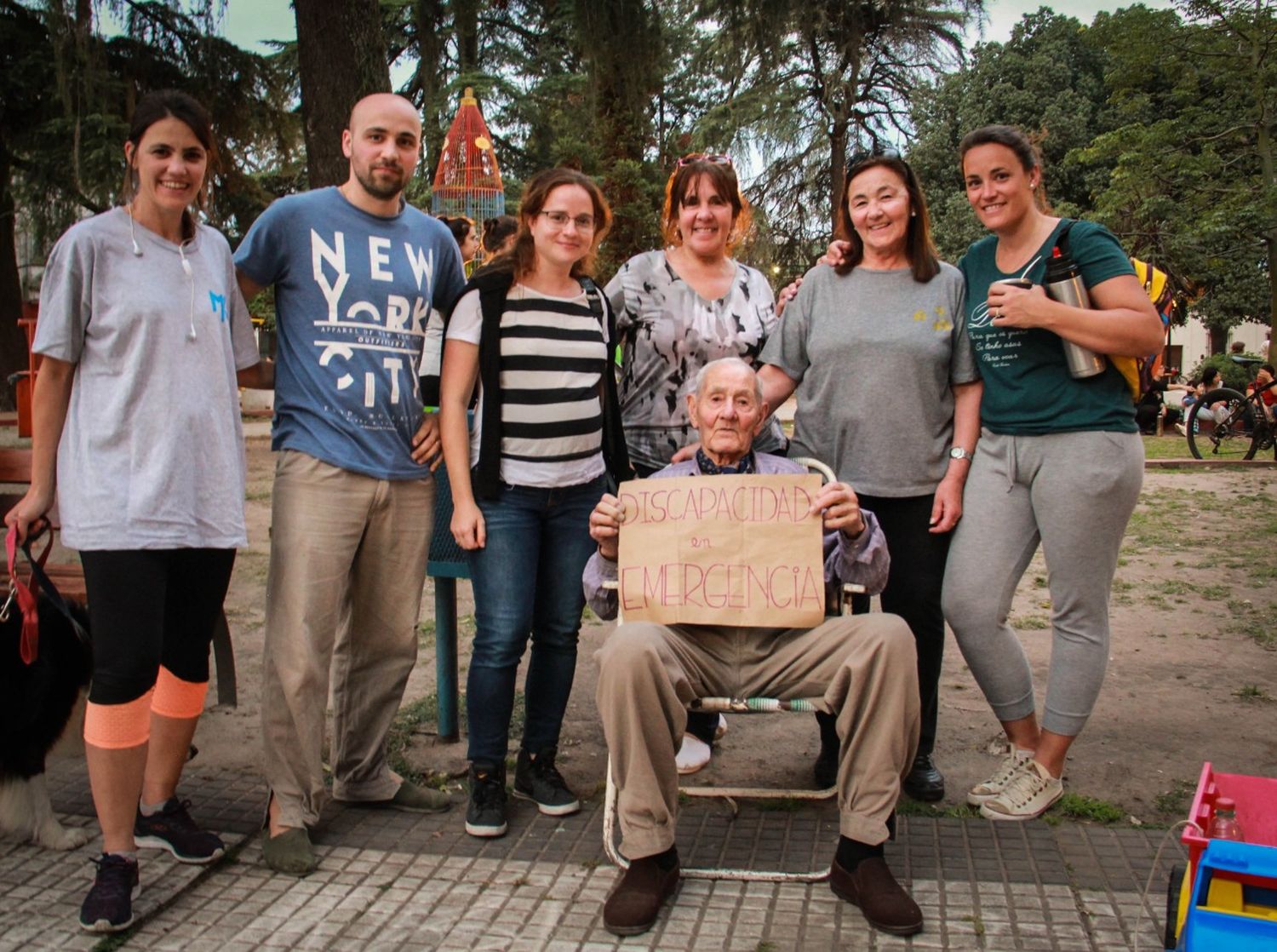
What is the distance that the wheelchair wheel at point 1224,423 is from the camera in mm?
15391

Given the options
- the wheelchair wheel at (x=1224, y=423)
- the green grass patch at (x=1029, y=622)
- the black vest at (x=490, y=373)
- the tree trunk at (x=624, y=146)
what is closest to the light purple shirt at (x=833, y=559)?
the black vest at (x=490, y=373)

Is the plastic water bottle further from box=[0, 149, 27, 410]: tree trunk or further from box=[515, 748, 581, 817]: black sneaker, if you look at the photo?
box=[0, 149, 27, 410]: tree trunk

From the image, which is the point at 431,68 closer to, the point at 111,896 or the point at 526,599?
the point at 526,599

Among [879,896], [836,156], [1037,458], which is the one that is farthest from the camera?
[836,156]

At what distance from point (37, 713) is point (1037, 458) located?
118 inches

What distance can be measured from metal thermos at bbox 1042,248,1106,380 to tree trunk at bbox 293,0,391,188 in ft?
15.2

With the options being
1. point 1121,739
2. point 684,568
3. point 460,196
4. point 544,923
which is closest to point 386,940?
point 544,923

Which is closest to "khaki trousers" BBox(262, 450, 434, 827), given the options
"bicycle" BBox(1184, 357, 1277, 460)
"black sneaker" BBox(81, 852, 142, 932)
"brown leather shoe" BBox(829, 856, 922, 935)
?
"black sneaker" BBox(81, 852, 142, 932)

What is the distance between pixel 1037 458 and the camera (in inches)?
137

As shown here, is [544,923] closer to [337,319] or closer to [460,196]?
[337,319]

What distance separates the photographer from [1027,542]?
357cm

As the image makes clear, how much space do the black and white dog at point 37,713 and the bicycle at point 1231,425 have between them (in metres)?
14.1

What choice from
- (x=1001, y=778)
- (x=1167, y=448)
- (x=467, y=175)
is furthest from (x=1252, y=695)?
(x=1167, y=448)

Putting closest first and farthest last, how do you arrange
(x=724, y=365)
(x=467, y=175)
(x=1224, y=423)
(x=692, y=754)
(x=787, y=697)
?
(x=787, y=697) < (x=724, y=365) < (x=692, y=754) < (x=467, y=175) < (x=1224, y=423)
